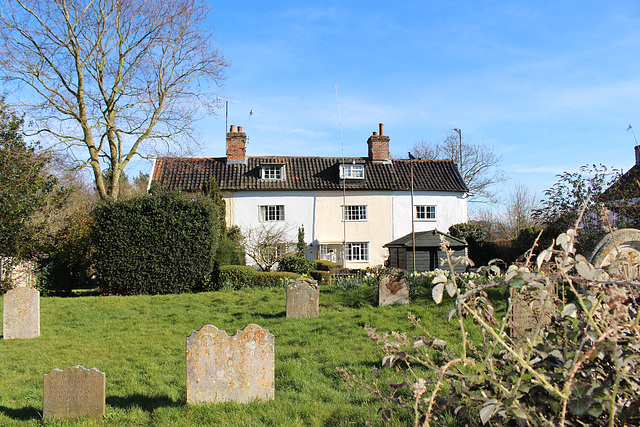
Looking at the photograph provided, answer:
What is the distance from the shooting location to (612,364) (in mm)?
2357

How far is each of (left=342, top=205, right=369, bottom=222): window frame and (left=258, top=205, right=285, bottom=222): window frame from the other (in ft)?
13.2

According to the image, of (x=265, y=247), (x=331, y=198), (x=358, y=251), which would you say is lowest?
(x=358, y=251)

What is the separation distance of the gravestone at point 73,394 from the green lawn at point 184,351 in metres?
0.15

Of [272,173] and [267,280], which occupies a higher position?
[272,173]

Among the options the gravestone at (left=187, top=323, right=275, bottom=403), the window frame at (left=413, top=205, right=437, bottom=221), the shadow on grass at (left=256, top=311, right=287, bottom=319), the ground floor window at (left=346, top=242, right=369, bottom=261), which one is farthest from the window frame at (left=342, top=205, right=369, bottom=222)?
the gravestone at (left=187, top=323, right=275, bottom=403)

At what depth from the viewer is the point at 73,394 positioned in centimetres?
536

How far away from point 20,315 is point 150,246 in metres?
7.07

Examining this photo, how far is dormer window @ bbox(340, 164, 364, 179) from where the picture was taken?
29.6 m

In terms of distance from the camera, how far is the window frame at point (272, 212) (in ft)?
95.3

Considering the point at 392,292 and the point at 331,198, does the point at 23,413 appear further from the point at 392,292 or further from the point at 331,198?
the point at 331,198

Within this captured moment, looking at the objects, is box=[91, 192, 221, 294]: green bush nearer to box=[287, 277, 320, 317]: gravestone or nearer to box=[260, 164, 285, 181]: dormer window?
box=[287, 277, 320, 317]: gravestone

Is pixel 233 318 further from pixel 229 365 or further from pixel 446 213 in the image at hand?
pixel 446 213

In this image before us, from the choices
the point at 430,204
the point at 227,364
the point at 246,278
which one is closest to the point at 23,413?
the point at 227,364

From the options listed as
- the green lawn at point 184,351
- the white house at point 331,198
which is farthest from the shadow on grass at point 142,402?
the white house at point 331,198
